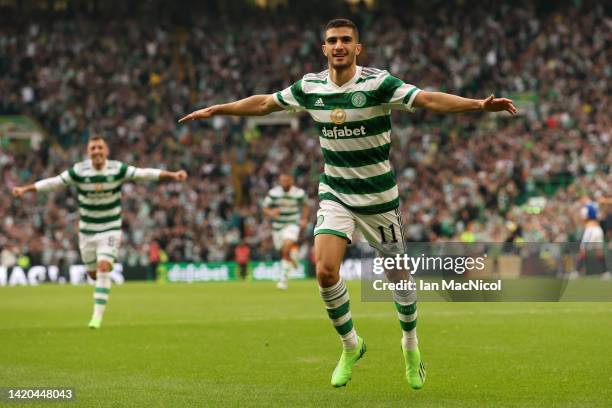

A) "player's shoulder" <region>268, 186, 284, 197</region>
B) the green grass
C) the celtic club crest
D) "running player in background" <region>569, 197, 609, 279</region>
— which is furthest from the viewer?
"running player in background" <region>569, 197, 609, 279</region>

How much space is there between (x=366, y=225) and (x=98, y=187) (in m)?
7.64

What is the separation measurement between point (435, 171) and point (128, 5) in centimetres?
1647

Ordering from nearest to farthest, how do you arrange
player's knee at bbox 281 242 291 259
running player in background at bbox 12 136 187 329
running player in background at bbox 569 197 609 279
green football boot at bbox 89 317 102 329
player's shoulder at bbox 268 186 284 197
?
green football boot at bbox 89 317 102 329 < running player in background at bbox 12 136 187 329 < player's knee at bbox 281 242 291 259 < player's shoulder at bbox 268 186 284 197 < running player in background at bbox 569 197 609 279

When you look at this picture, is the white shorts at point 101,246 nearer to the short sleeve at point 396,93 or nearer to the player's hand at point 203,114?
the player's hand at point 203,114

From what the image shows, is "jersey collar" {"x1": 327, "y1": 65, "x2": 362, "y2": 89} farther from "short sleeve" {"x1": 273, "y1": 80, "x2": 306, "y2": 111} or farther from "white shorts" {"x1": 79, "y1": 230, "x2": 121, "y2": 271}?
"white shorts" {"x1": 79, "y1": 230, "x2": 121, "y2": 271}

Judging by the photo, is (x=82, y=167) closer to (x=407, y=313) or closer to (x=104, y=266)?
(x=104, y=266)

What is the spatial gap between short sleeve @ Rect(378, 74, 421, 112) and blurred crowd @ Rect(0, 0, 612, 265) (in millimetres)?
24163

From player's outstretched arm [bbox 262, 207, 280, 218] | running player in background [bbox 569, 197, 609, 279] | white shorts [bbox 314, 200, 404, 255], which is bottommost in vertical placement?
running player in background [bbox 569, 197, 609, 279]

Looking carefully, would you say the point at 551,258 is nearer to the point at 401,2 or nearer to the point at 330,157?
the point at 330,157

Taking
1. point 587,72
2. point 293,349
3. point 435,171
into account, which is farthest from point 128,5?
point 293,349

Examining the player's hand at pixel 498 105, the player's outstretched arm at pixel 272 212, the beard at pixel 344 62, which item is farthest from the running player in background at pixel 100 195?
the player's outstretched arm at pixel 272 212

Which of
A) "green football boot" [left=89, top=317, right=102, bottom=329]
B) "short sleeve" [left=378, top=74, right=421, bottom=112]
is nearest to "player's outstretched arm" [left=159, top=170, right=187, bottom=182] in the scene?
"green football boot" [left=89, top=317, right=102, bottom=329]

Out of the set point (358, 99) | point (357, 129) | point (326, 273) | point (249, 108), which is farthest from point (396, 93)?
point (326, 273)

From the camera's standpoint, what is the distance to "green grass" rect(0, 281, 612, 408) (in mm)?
8609
